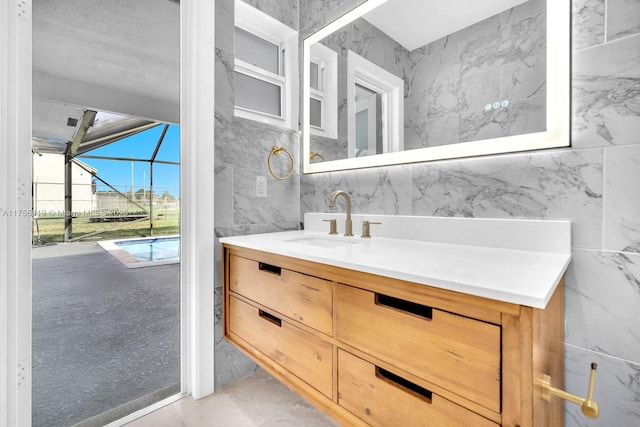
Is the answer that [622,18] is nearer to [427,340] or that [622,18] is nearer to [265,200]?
[427,340]

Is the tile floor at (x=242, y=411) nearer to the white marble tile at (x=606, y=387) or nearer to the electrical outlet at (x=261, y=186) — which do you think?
the white marble tile at (x=606, y=387)

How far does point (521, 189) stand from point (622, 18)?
21.7 inches

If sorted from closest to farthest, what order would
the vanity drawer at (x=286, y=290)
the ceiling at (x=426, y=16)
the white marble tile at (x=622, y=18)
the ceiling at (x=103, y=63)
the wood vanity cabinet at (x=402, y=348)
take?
the wood vanity cabinet at (x=402, y=348) → the white marble tile at (x=622, y=18) → the vanity drawer at (x=286, y=290) → the ceiling at (x=426, y=16) → the ceiling at (x=103, y=63)

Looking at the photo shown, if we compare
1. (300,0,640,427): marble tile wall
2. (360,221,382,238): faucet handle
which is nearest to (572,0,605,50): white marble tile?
(300,0,640,427): marble tile wall

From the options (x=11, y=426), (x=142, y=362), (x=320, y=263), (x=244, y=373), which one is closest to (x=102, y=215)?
(x=142, y=362)

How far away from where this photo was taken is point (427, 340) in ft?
2.21

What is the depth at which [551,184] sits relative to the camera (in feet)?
3.15

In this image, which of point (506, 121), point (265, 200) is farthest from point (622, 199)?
point (265, 200)

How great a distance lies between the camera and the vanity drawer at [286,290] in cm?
94

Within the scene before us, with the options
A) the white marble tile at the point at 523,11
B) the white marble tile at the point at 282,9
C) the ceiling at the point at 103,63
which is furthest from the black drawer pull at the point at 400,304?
the white marble tile at the point at 282,9

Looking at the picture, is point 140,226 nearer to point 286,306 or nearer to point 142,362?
point 142,362

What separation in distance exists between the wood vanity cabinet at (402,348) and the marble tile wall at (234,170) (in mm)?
433

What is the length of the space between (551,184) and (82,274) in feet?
8.32

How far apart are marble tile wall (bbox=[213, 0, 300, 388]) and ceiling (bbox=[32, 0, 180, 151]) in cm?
28
